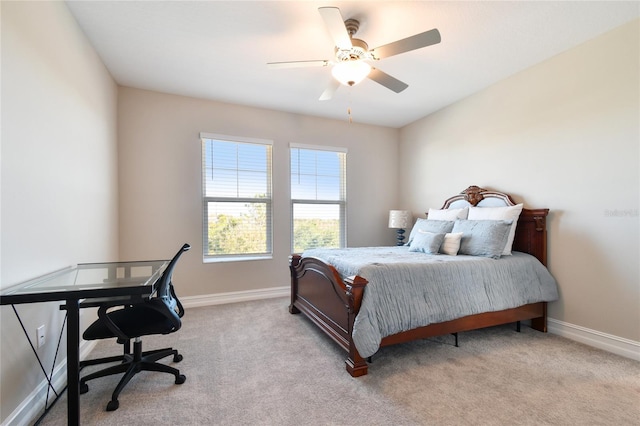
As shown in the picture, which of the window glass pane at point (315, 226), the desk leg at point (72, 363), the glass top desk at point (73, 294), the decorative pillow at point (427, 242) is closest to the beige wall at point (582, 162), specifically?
the decorative pillow at point (427, 242)

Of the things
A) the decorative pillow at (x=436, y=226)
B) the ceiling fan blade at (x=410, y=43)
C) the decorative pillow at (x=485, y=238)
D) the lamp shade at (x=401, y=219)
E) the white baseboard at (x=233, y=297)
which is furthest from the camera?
the lamp shade at (x=401, y=219)

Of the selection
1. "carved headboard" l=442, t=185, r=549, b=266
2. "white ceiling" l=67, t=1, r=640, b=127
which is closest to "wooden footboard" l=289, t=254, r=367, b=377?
"white ceiling" l=67, t=1, r=640, b=127

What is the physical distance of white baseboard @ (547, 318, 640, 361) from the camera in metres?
2.28

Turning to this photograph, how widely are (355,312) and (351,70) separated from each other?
1.82 metres

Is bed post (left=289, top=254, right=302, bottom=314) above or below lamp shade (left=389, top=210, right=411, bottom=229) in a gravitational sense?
below

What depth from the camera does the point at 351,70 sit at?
2193mm

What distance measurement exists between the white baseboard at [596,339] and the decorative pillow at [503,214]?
2.72 feet

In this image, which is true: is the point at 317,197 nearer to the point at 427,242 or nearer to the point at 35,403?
the point at 427,242

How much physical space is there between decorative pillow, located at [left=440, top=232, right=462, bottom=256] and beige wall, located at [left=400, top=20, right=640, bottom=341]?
2.87ft

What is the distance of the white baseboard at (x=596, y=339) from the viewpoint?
7.48 ft

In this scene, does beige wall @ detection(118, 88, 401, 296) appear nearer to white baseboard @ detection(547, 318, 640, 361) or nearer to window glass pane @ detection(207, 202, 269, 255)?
window glass pane @ detection(207, 202, 269, 255)

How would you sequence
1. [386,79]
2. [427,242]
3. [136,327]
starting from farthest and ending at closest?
[427,242] < [386,79] < [136,327]

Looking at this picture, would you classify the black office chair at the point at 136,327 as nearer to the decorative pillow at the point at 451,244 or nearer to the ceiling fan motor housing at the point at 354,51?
the ceiling fan motor housing at the point at 354,51

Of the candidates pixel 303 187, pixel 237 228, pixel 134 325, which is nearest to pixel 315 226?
pixel 303 187
